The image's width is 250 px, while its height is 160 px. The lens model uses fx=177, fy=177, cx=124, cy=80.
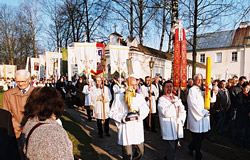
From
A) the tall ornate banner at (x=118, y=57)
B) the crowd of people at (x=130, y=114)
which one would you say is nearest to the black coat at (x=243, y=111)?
the crowd of people at (x=130, y=114)

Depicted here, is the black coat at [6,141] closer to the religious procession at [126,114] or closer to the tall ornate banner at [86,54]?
the religious procession at [126,114]

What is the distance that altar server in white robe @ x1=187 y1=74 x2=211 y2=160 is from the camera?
4145 millimetres

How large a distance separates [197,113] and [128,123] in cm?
178

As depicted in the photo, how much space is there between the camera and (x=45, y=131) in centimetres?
163

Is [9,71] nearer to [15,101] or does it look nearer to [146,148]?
[15,101]

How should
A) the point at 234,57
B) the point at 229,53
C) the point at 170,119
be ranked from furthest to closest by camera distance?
the point at 229,53 → the point at 234,57 → the point at 170,119

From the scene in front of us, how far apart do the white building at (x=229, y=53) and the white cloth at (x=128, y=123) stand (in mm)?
27633

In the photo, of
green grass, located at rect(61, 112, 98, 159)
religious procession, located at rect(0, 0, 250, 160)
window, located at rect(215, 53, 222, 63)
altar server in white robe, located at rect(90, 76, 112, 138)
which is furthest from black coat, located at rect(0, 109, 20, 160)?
window, located at rect(215, 53, 222, 63)

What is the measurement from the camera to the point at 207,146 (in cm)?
516

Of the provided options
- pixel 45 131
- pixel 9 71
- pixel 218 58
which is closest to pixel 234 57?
pixel 218 58

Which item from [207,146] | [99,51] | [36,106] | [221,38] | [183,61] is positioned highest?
[221,38]

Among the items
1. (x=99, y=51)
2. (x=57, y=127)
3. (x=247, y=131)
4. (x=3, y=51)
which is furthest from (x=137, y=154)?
(x=3, y=51)

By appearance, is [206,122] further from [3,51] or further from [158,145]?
[3,51]

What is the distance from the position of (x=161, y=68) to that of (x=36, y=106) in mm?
15159
